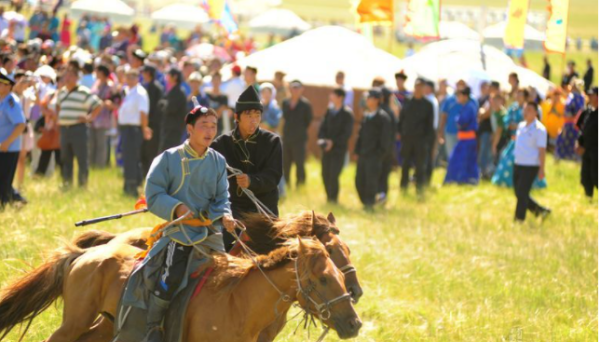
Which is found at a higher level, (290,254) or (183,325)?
(290,254)

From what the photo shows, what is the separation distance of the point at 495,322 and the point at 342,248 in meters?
3.07

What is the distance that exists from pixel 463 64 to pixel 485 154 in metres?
4.02

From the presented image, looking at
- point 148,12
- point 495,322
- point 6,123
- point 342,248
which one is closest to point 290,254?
point 342,248

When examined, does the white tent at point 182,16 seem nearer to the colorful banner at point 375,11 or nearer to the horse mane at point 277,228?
the colorful banner at point 375,11

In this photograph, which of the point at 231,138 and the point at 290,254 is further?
the point at 231,138

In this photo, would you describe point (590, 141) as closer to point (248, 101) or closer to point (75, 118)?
point (75, 118)

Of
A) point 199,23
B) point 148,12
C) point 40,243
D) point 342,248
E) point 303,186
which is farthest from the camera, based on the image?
point 148,12

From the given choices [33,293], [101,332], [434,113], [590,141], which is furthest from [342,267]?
[434,113]

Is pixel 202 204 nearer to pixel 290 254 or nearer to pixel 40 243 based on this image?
pixel 290 254

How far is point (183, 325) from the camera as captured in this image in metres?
6.88

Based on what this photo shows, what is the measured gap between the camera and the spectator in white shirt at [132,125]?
1592cm

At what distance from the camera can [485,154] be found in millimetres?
21516

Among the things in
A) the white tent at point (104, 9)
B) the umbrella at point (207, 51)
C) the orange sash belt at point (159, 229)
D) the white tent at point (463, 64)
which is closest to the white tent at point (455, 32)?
the white tent at point (463, 64)

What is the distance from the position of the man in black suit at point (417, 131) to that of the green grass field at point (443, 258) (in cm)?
76
